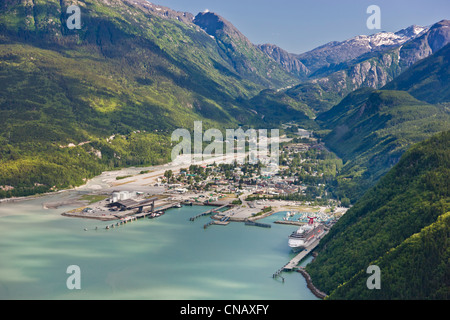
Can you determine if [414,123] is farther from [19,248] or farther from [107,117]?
[19,248]

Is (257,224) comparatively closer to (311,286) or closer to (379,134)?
(311,286)

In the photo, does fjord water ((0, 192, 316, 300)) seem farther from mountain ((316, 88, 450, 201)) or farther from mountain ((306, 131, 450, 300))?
mountain ((316, 88, 450, 201))

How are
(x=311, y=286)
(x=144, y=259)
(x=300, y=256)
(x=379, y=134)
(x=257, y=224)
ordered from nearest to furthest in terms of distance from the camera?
(x=311, y=286) < (x=144, y=259) < (x=300, y=256) < (x=257, y=224) < (x=379, y=134)

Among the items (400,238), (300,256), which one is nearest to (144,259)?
(300,256)

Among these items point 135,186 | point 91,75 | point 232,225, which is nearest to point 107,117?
point 91,75

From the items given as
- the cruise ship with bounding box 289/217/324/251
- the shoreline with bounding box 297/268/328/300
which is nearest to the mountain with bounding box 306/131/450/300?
the shoreline with bounding box 297/268/328/300
